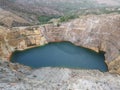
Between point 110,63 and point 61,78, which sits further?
point 110,63

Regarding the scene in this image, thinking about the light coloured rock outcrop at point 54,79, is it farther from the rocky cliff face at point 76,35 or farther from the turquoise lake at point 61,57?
the rocky cliff face at point 76,35

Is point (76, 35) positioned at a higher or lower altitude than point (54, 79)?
lower

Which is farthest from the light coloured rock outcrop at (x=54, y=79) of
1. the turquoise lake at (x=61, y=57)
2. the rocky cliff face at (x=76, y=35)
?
the rocky cliff face at (x=76, y=35)

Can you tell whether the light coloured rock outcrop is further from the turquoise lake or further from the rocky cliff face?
the rocky cliff face

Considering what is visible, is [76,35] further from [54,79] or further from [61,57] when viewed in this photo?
[54,79]

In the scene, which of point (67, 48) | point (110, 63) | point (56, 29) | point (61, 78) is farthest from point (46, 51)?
point (61, 78)

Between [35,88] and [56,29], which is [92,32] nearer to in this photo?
[56,29]

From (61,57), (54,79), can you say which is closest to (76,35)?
(61,57)
